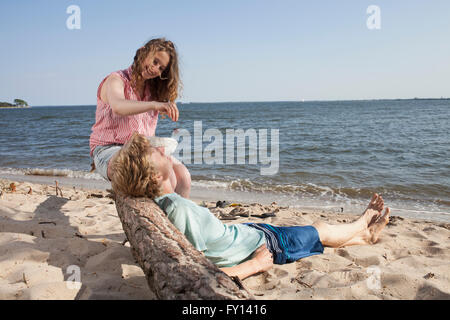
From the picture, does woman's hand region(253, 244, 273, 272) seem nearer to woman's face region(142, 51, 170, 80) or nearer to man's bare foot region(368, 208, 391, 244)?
man's bare foot region(368, 208, 391, 244)

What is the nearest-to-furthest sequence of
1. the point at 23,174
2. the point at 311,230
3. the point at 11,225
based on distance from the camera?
the point at 311,230 → the point at 11,225 → the point at 23,174

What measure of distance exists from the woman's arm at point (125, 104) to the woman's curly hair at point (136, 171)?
0.34 meters

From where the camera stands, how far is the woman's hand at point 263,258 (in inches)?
103

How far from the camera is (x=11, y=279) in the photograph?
2201 millimetres

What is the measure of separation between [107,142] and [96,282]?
4.98ft

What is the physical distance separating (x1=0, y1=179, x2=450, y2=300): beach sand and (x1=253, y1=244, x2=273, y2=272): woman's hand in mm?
92

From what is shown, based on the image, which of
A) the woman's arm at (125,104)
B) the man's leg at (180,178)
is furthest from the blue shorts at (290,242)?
the woman's arm at (125,104)

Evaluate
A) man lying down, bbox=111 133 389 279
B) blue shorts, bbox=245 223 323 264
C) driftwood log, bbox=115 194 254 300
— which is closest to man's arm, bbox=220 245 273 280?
man lying down, bbox=111 133 389 279

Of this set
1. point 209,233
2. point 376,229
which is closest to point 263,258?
point 209,233

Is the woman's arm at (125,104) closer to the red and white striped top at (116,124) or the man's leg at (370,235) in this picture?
the red and white striped top at (116,124)

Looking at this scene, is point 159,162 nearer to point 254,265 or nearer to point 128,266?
point 128,266

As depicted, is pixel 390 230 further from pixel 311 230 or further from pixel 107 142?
pixel 107 142

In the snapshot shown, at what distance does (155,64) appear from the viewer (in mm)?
3213

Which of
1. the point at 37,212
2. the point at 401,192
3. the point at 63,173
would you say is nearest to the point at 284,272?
the point at 37,212
